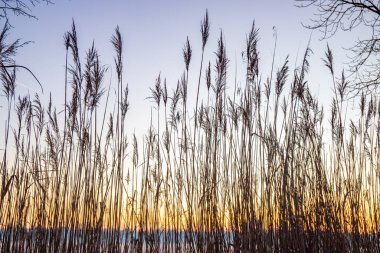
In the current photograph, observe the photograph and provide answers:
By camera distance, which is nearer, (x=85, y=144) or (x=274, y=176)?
(x=274, y=176)

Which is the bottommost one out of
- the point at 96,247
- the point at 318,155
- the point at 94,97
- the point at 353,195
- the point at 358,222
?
the point at 96,247

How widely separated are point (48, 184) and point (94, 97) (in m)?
1.50

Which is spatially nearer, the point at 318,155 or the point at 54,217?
the point at 54,217

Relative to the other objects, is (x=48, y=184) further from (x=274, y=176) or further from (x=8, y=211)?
(x=274, y=176)

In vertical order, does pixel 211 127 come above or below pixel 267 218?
above

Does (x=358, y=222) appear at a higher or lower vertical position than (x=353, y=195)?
lower

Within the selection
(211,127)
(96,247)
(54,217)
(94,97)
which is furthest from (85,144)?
(211,127)

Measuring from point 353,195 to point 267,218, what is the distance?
1207 millimetres

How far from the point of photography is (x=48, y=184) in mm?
4195

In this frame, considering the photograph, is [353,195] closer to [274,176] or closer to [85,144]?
[274,176]


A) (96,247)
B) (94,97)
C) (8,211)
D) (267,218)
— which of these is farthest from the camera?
(8,211)

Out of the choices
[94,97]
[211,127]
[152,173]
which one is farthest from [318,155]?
[94,97]

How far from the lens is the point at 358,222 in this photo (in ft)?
11.4

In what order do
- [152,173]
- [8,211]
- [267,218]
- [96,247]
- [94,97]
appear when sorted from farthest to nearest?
[152,173]
[8,211]
[94,97]
[96,247]
[267,218]
